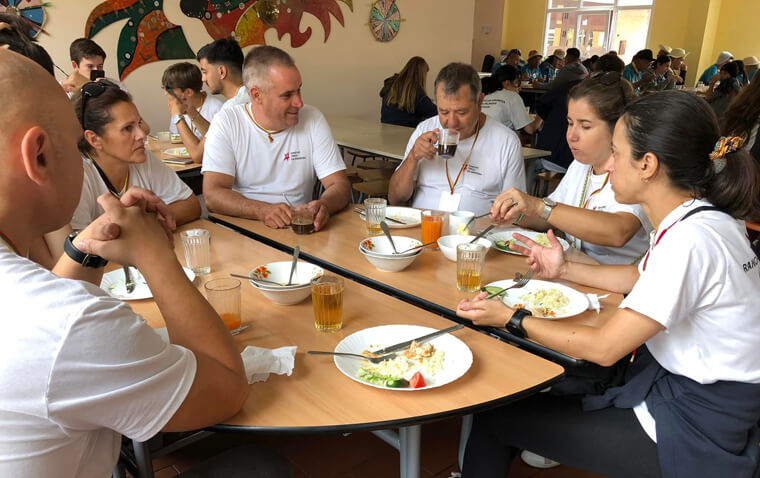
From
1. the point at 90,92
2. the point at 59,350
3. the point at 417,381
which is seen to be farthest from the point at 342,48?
the point at 59,350

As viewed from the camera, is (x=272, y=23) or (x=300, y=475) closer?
(x=300, y=475)

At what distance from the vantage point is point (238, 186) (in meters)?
3.04

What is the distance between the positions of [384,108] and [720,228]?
5.30 meters

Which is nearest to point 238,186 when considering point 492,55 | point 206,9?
point 206,9

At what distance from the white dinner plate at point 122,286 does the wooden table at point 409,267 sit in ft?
1.75

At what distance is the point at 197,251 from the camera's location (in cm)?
189

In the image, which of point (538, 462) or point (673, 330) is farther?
point (538, 462)

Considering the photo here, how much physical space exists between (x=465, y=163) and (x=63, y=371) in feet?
8.41

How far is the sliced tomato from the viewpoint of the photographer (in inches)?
47.9

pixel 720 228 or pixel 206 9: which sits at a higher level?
pixel 206 9

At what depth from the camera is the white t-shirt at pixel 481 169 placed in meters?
3.04

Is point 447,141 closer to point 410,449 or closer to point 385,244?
point 385,244

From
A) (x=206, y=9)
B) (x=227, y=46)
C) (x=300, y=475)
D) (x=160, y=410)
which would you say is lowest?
(x=300, y=475)

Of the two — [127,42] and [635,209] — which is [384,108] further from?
[635,209]
